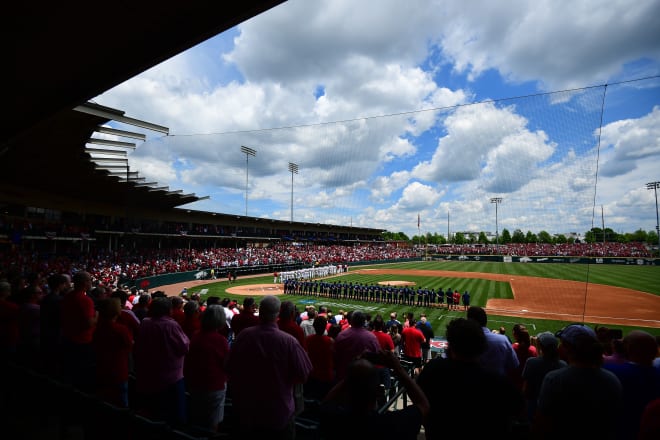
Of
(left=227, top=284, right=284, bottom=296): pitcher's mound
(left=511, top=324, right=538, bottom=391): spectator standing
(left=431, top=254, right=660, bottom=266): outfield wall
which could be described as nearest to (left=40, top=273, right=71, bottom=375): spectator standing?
(left=511, top=324, right=538, bottom=391): spectator standing

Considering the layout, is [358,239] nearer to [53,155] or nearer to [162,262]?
[162,262]

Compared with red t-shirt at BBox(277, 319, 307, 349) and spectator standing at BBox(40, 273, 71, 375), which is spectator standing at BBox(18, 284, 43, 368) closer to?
spectator standing at BBox(40, 273, 71, 375)

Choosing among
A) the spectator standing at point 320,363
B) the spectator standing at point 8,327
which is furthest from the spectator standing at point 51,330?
the spectator standing at point 320,363

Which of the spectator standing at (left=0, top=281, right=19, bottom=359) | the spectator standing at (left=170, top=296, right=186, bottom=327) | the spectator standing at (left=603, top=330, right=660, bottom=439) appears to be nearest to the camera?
the spectator standing at (left=603, top=330, right=660, bottom=439)

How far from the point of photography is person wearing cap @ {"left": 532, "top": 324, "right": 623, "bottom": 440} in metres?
2.22

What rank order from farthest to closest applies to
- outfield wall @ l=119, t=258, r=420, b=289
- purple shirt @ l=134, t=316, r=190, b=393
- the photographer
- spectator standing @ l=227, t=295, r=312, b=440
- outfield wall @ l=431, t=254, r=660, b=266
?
outfield wall @ l=431, t=254, r=660, b=266, outfield wall @ l=119, t=258, r=420, b=289, purple shirt @ l=134, t=316, r=190, b=393, spectator standing @ l=227, t=295, r=312, b=440, the photographer

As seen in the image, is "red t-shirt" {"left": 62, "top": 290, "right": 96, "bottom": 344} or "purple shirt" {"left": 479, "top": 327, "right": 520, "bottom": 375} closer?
"purple shirt" {"left": 479, "top": 327, "right": 520, "bottom": 375}

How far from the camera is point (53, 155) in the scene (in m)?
15.1

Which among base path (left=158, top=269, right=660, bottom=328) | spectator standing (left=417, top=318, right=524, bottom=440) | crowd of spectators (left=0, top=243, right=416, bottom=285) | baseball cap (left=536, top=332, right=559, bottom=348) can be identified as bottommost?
base path (left=158, top=269, right=660, bottom=328)

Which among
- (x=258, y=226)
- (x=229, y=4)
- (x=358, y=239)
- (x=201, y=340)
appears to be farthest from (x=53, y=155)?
(x=358, y=239)

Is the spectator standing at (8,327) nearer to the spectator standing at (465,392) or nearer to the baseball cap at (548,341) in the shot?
the spectator standing at (465,392)

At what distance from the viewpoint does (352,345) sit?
4.39 meters

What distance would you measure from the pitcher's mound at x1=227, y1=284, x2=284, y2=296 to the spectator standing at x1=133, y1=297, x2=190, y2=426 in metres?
20.5

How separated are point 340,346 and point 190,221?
147 feet
